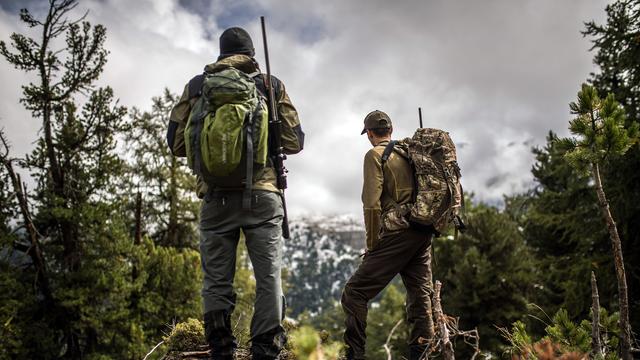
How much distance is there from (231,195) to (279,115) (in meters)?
0.71

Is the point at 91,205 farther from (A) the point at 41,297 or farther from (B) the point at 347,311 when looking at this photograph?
(B) the point at 347,311

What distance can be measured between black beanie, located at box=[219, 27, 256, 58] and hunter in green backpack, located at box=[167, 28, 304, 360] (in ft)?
0.46

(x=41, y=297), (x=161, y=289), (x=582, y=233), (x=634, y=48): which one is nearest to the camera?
(x=634, y=48)

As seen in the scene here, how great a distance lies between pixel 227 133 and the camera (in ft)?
9.05

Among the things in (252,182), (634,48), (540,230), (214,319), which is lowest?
(214,319)

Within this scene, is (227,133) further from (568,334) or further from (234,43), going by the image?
(568,334)

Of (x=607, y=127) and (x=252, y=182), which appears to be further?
(x=252, y=182)

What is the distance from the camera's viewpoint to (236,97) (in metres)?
2.87

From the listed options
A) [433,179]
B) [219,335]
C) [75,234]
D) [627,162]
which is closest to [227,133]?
[219,335]

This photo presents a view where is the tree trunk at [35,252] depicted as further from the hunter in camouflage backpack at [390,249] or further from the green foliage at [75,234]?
the hunter in camouflage backpack at [390,249]

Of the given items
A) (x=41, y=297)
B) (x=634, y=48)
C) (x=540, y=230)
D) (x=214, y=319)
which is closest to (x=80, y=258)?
(x=41, y=297)

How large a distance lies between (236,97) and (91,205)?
12.3 m

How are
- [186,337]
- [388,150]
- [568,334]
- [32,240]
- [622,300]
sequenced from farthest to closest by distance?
[32,240], [186,337], [388,150], [568,334], [622,300]

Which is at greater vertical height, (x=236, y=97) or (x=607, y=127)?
(x=236, y=97)
